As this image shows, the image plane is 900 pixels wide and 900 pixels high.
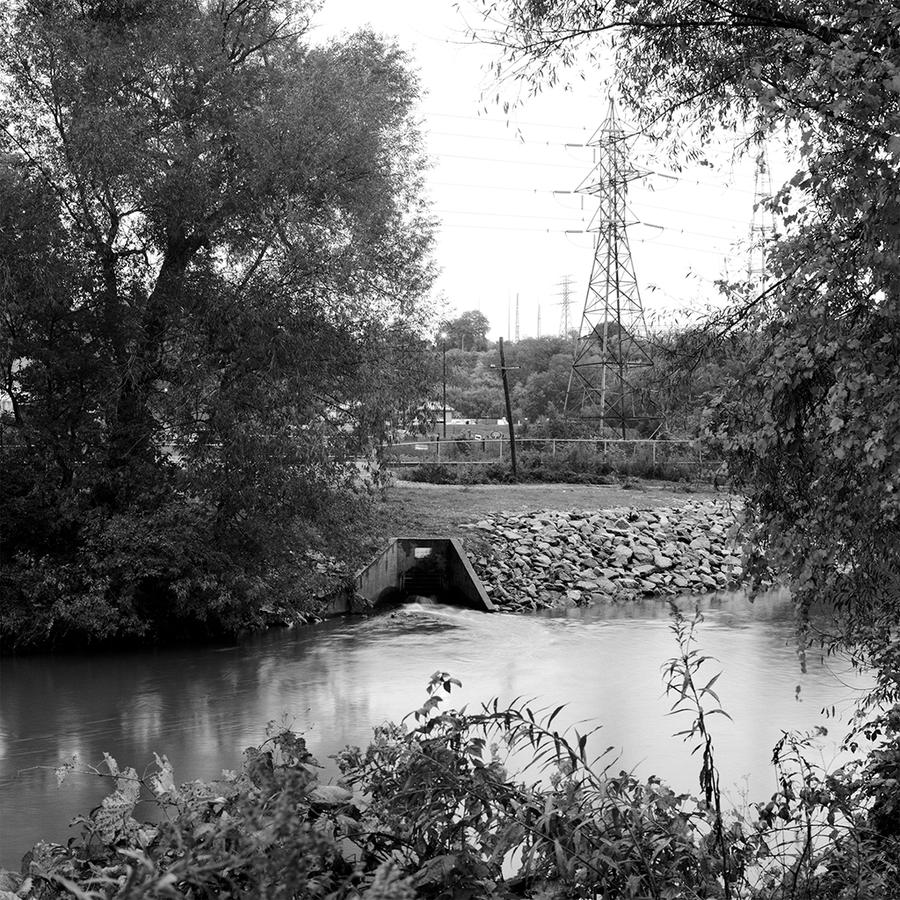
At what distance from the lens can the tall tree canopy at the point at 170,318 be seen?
44.9 feet

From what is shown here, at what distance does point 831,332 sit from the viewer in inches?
156

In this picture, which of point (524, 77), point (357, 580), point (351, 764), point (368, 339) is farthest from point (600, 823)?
point (357, 580)

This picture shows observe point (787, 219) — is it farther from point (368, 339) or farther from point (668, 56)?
point (368, 339)

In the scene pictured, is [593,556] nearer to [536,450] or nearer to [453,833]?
[536,450]

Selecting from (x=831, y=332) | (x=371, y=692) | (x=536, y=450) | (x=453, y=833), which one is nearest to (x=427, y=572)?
(x=371, y=692)

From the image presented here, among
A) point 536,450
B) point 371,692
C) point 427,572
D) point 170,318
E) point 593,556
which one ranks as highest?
point 170,318

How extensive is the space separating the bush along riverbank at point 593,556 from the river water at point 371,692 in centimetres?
219

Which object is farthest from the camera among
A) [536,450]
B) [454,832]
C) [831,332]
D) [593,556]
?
[536,450]

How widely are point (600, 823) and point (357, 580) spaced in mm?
14110

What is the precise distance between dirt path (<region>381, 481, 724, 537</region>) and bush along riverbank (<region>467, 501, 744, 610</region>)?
68cm

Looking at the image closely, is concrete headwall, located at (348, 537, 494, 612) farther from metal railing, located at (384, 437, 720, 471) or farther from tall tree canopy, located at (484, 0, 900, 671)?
tall tree canopy, located at (484, 0, 900, 671)

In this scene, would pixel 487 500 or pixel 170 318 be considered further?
pixel 487 500

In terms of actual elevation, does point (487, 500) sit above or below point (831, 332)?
below

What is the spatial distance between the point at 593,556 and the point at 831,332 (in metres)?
17.2
